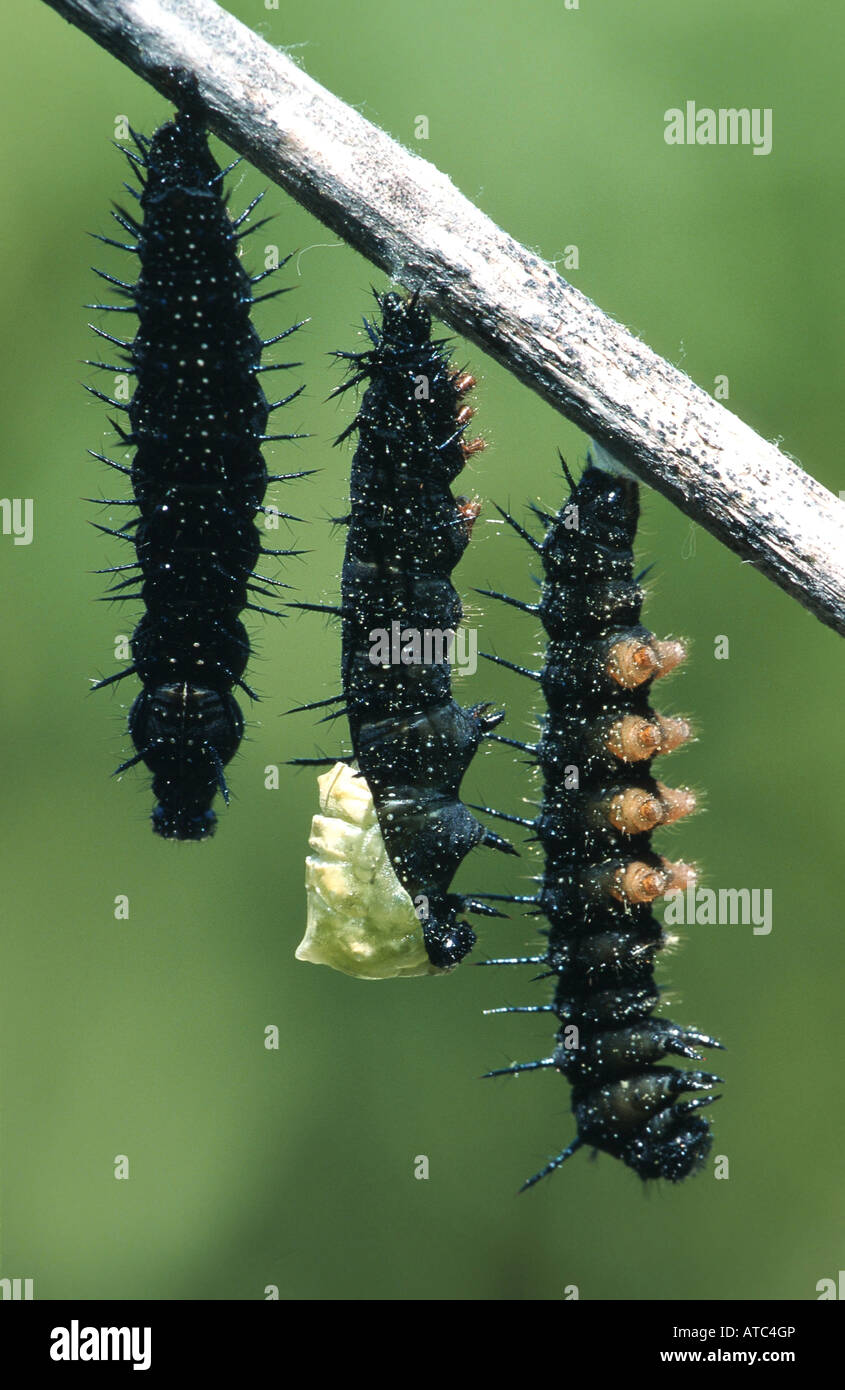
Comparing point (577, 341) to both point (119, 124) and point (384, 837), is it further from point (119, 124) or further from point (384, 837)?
point (119, 124)

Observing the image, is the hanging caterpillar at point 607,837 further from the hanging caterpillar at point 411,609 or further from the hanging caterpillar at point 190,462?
the hanging caterpillar at point 190,462

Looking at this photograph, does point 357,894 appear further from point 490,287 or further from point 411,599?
point 490,287

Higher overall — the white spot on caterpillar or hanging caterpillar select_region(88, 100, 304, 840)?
hanging caterpillar select_region(88, 100, 304, 840)

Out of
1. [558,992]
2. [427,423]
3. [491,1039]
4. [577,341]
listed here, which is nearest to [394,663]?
[427,423]

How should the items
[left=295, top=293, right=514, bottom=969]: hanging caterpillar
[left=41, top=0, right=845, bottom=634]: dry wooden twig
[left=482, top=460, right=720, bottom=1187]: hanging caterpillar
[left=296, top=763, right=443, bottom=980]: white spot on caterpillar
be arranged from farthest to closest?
[left=482, top=460, right=720, bottom=1187]: hanging caterpillar → [left=296, top=763, right=443, bottom=980]: white spot on caterpillar → [left=295, top=293, right=514, bottom=969]: hanging caterpillar → [left=41, top=0, right=845, bottom=634]: dry wooden twig

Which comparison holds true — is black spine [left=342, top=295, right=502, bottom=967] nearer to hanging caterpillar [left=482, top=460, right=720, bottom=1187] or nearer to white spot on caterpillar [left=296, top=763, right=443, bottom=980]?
white spot on caterpillar [left=296, top=763, right=443, bottom=980]

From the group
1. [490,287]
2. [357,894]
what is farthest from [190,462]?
[357,894]

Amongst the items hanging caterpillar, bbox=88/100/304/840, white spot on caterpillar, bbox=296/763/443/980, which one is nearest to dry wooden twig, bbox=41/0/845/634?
hanging caterpillar, bbox=88/100/304/840
